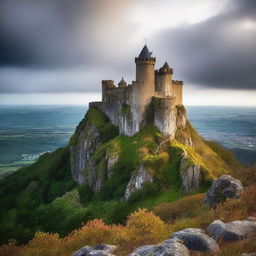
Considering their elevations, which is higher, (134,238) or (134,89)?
(134,89)

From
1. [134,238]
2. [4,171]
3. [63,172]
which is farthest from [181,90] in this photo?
[4,171]

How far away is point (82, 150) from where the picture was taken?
76.4 m

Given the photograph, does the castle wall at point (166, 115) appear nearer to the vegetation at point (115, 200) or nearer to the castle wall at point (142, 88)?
the vegetation at point (115, 200)

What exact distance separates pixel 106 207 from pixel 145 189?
7558 millimetres

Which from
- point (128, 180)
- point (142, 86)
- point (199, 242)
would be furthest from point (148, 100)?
point (199, 242)

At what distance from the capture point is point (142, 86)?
6003cm

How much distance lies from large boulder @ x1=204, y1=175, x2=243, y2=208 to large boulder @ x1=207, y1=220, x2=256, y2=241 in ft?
24.1

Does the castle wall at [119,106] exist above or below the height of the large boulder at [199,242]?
above

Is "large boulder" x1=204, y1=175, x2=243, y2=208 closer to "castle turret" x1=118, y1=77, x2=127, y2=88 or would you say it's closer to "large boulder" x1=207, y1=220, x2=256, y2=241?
"large boulder" x1=207, y1=220, x2=256, y2=241

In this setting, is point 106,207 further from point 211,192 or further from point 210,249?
point 210,249

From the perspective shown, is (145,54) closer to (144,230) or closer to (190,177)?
(190,177)

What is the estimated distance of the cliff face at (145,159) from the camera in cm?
4865

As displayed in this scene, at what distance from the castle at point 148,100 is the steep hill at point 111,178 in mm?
1897

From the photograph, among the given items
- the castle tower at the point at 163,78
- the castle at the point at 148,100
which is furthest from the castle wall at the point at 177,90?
the castle tower at the point at 163,78
